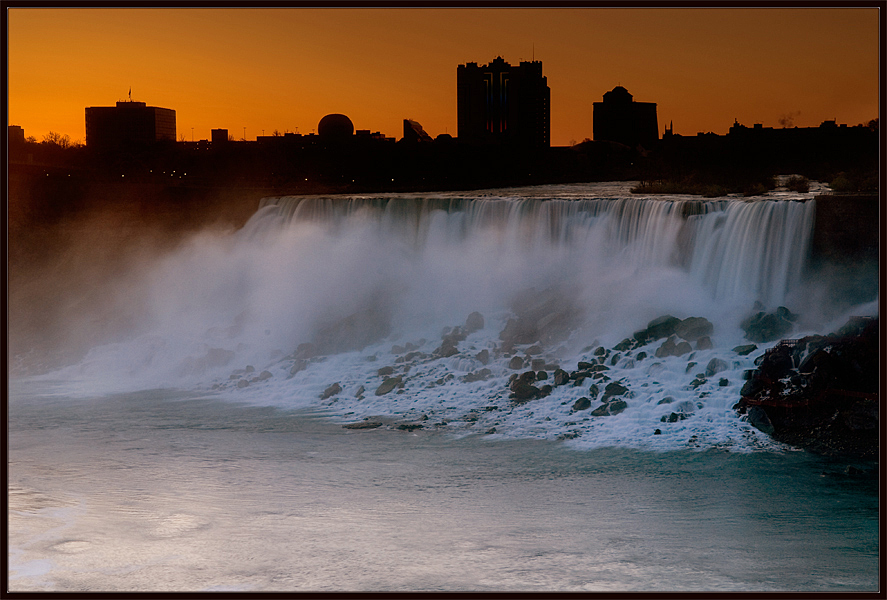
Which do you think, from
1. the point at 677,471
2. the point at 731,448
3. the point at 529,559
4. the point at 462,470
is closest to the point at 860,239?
the point at 731,448

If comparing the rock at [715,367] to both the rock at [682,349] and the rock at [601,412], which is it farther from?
the rock at [601,412]

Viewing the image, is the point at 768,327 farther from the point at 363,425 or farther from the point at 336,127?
the point at 336,127

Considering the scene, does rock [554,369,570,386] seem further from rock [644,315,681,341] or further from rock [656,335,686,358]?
rock [644,315,681,341]

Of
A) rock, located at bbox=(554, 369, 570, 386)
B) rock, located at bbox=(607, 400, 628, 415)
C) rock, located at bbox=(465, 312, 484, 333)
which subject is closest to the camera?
rock, located at bbox=(607, 400, 628, 415)

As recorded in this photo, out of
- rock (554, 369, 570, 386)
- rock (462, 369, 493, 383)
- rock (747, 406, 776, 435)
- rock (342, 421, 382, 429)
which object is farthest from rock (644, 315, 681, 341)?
rock (342, 421, 382, 429)

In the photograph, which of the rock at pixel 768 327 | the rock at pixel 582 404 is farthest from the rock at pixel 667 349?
the rock at pixel 582 404

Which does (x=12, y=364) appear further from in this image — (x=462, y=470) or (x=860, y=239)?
(x=860, y=239)

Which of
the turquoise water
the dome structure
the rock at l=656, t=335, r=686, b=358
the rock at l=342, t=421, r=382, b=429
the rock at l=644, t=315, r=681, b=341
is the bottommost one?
the rock at l=342, t=421, r=382, b=429
